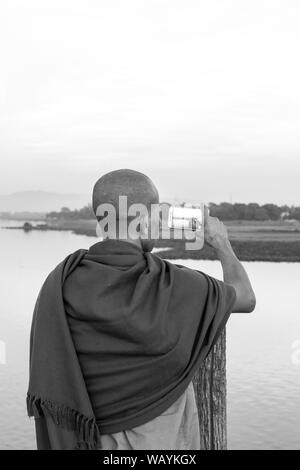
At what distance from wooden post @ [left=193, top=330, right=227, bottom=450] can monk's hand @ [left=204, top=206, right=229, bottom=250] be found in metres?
0.57

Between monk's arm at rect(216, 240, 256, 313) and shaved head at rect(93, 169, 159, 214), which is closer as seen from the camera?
shaved head at rect(93, 169, 159, 214)

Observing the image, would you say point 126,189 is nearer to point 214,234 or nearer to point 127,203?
point 127,203

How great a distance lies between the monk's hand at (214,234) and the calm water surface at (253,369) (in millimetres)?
6075

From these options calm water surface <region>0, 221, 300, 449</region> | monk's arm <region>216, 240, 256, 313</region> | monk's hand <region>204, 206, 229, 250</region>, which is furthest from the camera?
calm water surface <region>0, 221, 300, 449</region>

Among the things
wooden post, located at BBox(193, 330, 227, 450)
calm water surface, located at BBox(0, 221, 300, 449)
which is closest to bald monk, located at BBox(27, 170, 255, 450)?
wooden post, located at BBox(193, 330, 227, 450)

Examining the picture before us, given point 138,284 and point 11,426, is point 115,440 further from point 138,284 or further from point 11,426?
point 11,426

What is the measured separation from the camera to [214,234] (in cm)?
274

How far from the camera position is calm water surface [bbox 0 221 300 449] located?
9445 millimetres

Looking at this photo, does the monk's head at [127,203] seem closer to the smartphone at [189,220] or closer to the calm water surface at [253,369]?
the smartphone at [189,220]

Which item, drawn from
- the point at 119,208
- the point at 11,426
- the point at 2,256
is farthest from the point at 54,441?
the point at 2,256

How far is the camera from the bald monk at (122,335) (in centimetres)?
244

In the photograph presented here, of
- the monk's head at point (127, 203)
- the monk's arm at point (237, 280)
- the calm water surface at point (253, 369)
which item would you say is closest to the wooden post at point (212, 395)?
the monk's arm at point (237, 280)

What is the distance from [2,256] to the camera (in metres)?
41.8

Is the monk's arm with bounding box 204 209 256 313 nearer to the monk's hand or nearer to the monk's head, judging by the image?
the monk's hand
